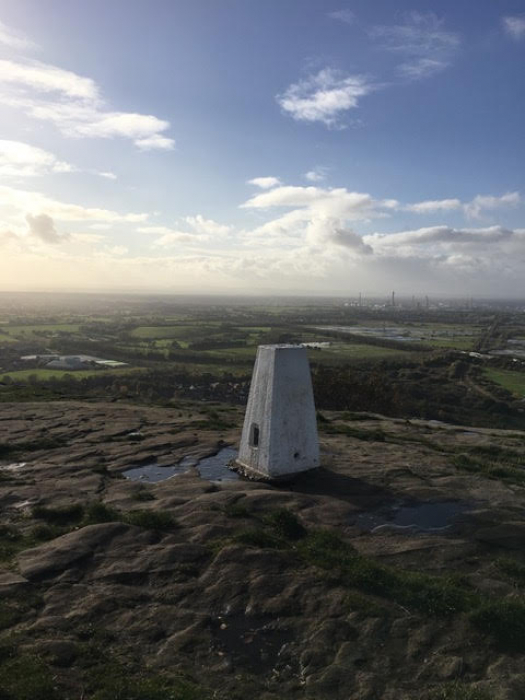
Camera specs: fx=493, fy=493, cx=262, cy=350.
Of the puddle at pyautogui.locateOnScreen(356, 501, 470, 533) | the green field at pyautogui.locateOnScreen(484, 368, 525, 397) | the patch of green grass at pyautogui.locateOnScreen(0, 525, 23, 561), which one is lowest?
the green field at pyautogui.locateOnScreen(484, 368, 525, 397)

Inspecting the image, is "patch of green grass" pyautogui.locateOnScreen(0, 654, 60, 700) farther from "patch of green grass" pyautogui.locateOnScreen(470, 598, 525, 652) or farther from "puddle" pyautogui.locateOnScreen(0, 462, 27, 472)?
"puddle" pyautogui.locateOnScreen(0, 462, 27, 472)

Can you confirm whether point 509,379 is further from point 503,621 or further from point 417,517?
point 503,621

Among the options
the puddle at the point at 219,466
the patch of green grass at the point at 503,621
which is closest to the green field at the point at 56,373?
the puddle at the point at 219,466

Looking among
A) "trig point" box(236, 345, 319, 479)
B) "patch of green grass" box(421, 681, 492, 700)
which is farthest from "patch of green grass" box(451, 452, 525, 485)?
"patch of green grass" box(421, 681, 492, 700)

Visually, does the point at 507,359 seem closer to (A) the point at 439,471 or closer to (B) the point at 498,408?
(B) the point at 498,408

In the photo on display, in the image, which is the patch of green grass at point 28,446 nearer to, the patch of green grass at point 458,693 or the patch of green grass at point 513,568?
the patch of green grass at point 513,568
